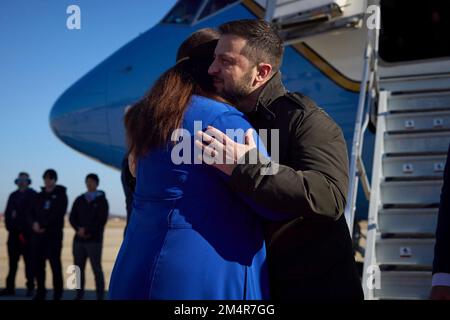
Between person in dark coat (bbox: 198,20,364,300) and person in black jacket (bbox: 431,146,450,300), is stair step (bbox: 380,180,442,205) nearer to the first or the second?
person in black jacket (bbox: 431,146,450,300)

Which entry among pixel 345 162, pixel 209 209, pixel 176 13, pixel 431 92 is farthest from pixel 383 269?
pixel 176 13

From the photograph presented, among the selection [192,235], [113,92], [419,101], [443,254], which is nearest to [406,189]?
[419,101]

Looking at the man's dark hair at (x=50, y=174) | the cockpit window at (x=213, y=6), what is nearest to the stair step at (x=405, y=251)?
the cockpit window at (x=213, y=6)

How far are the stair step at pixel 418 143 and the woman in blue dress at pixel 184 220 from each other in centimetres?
303

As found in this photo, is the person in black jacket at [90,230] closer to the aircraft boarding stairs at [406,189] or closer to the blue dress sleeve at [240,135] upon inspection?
the aircraft boarding stairs at [406,189]

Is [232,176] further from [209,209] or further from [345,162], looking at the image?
[345,162]

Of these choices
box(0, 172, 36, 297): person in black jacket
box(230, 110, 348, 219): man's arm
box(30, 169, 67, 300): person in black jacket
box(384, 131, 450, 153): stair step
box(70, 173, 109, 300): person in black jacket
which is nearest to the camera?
box(230, 110, 348, 219): man's arm

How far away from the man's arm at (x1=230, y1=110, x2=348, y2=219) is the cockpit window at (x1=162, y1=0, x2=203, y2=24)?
213 inches

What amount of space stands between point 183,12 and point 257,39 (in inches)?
218

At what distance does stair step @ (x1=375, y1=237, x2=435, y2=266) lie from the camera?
360 centimetres

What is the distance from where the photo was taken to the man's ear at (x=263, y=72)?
5.55 ft

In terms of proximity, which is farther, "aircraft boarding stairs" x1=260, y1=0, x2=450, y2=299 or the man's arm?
"aircraft boarding stairs" x1=260, y1=0, x2=450, y2=299

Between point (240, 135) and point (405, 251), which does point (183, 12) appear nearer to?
point (405, 251)

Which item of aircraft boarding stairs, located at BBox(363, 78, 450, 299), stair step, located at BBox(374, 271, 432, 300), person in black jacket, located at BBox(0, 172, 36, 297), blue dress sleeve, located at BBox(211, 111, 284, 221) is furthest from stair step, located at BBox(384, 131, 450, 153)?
person in black jacket, located at BBox(0, 172, 36, 297)
